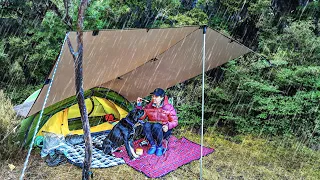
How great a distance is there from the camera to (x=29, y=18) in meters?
6.64

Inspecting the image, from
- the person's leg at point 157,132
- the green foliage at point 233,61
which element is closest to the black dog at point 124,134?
the person's leg at point 157,132

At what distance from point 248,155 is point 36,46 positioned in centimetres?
519

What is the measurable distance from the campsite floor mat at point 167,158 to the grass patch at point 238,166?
0.07m

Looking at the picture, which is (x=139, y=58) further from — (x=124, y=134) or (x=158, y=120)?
(x=124, y=134)

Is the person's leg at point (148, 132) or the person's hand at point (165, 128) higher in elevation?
the person's hand at point (165, 128)

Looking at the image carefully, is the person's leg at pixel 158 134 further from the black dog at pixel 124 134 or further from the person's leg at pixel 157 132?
the black dog at pixel 124 134

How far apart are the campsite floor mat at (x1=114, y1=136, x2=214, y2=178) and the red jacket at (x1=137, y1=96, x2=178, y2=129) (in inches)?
14.6

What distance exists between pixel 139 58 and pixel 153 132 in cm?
93

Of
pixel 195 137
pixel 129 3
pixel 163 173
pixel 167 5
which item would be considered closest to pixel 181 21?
pixel 167 5

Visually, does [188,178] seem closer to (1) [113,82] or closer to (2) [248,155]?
(2) [248,155]

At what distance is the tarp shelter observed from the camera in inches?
101

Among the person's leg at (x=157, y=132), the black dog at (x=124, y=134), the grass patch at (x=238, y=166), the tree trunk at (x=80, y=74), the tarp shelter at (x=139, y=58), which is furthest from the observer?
the person's leg at (x=157, y=132)

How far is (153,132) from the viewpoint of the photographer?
3.36 m

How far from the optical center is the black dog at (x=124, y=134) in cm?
323
